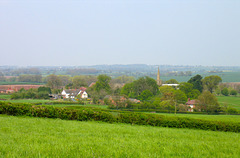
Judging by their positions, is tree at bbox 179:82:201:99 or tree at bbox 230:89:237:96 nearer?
tree at bbox 179:82:201:99

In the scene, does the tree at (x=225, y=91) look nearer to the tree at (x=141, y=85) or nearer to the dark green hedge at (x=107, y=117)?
the tree at (x=141, y=85)

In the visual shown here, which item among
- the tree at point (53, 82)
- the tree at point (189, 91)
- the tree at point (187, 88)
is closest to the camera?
the tree at point (189, 91)

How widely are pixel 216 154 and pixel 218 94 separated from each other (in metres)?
79.0

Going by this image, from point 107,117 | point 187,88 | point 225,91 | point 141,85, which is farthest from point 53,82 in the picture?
point 107,117

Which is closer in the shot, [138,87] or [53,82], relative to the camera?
[138,87]

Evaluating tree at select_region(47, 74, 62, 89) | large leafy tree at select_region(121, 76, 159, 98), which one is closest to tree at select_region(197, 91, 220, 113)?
large leafy tree at select_region(121, 76, 159, 98)

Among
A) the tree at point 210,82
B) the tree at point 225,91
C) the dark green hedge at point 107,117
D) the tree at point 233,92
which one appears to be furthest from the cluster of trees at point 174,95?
the dark green hedge at point 107,117

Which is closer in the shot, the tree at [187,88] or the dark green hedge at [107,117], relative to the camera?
the dark green hedge at [107,117]

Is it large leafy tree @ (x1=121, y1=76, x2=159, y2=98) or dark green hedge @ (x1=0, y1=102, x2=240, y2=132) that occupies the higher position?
dark green hedge @ (x1=0, y1=102, x2=240, y2=132)

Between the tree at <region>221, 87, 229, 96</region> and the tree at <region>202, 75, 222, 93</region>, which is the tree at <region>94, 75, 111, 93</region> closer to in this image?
the tree at <region>202, 75, 222, 93</region>

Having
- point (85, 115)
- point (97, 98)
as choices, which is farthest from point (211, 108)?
point (85, 115)

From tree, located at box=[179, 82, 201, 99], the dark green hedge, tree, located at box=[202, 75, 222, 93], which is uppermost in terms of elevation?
the dark green hedge

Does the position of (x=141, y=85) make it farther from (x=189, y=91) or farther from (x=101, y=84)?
(x=189, y=91)

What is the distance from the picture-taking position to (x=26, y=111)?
42.1 feet
